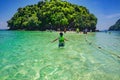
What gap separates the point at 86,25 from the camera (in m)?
94.9

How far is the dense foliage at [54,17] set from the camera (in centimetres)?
8881

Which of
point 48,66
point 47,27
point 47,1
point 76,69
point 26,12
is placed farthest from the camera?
point 26,12

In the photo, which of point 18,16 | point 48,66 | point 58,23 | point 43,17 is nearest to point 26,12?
point 18,16

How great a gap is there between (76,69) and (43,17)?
8514cm

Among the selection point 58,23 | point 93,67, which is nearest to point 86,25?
point 58,23

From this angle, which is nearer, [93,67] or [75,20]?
[93,67]

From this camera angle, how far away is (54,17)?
287 feet

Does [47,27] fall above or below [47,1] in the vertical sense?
below

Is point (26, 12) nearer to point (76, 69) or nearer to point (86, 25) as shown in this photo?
point (86, 25)

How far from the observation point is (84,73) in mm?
9984

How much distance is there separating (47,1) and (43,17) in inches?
468

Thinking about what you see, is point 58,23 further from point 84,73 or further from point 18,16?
point 84,73

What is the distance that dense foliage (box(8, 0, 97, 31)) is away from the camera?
88806 millimetres

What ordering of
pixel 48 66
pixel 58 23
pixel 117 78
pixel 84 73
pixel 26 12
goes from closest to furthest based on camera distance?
pixel 117 78 < pixel 84 73 < pixel 48 66 < pixel 58 23 < pixel 26 12
